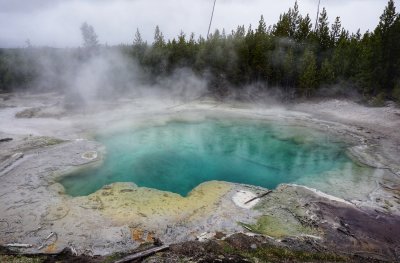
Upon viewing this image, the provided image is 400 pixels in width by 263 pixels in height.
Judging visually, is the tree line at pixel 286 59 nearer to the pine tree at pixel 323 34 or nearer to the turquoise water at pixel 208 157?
the pine tree at pixel 323 34

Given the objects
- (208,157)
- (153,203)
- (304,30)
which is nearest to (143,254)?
(153,203)

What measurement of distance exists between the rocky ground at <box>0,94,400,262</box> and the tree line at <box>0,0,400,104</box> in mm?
12898

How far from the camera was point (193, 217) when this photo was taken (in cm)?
878

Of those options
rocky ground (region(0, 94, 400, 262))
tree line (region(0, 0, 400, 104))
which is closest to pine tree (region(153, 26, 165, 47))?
tree line (region(0, 0, 400, 104))

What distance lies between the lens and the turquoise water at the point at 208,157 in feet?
38.7

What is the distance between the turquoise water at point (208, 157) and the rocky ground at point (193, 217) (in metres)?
0.91

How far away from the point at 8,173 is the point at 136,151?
5398mm

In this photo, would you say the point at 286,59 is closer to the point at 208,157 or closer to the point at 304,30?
the point at 304,30

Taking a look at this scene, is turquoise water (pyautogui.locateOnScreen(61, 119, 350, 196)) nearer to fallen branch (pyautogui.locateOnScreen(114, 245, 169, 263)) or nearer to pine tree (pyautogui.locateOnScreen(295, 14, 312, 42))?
fallen branch (pyautogui.locateOnScreen(114, 245, 169, 263))

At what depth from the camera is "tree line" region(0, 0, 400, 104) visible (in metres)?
24.7

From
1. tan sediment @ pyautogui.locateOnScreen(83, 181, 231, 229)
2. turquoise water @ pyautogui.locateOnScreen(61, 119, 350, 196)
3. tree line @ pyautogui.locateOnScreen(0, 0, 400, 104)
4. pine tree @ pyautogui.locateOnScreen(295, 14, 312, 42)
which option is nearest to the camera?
tan sediment @ pyautogui.locateOnScreen(83, 181, 231, 229)

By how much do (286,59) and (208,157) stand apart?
17.2 metres

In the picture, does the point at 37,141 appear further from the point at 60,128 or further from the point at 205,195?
the point at 205,195

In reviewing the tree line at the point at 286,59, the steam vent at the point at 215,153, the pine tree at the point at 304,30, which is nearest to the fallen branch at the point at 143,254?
the steam vent at the point at 215,153
